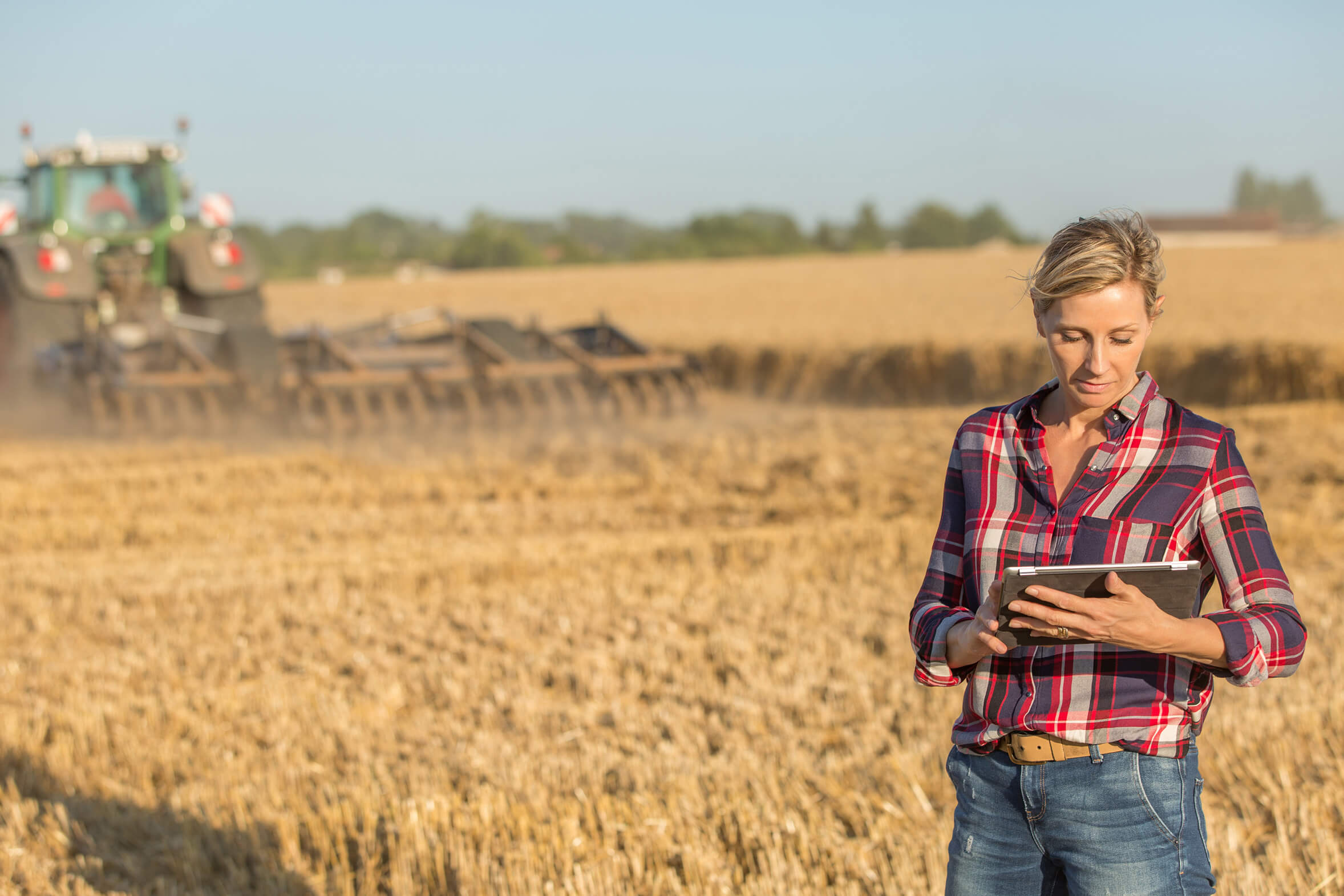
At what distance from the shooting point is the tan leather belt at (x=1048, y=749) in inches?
63.6

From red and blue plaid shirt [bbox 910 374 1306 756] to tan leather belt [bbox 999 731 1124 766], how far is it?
2cm

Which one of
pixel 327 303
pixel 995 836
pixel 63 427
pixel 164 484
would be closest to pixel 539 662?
pixel 995 836

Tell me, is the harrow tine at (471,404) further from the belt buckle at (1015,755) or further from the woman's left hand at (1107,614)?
the woman's left hand at (1107,614)

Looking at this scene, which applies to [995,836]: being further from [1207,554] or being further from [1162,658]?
[1207,554]

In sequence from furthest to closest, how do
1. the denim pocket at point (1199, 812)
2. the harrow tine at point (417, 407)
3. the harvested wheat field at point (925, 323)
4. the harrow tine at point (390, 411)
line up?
the harvested wheat field at point (925, 323) → the harrow tine at point (417, 407) → the harrow tine at point (390, 411) → the denim pocket at point (1199, 812)

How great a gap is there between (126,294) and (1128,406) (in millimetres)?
11197

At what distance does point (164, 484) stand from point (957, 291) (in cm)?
→ 1842

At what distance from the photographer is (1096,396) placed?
1601mm

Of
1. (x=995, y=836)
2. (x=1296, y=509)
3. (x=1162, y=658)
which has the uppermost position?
(x=1162, y=658)

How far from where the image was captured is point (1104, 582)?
145 centimetres

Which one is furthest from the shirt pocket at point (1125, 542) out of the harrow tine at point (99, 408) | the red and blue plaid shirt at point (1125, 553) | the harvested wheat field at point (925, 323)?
the harrow tine at point (99, 408)

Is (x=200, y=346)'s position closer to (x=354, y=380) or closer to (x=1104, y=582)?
(x=354, y=380)

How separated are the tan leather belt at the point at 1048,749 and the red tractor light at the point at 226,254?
431 inches

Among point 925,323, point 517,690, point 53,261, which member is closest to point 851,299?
point 925,323
